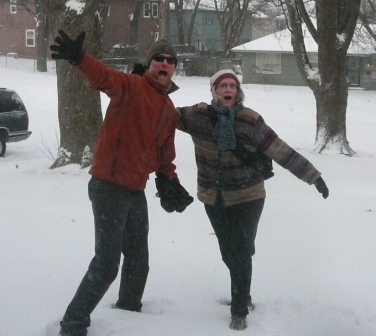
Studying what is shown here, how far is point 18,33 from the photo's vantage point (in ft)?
201

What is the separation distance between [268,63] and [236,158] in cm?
4496

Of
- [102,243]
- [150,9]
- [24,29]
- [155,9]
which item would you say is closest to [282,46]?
[150,9]

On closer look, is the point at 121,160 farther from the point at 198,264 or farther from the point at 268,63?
the point at 268,63

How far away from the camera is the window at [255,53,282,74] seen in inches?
1908

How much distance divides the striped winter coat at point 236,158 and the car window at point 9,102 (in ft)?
45.5

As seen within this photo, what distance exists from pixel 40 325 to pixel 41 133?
716 inches

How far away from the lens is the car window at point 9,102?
18.0 m

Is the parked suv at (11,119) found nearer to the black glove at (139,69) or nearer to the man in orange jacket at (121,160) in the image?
the black glove at (139,69)

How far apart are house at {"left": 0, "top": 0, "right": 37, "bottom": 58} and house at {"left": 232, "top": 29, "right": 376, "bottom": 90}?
20417 millimetres

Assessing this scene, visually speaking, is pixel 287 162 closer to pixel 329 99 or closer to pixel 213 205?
pixel 213 205

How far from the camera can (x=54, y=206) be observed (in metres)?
7.80

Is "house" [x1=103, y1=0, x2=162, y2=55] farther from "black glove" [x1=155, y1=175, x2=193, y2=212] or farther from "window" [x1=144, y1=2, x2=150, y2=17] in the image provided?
"black glove" [x1=155, y1=175, x2=193, y2=212]

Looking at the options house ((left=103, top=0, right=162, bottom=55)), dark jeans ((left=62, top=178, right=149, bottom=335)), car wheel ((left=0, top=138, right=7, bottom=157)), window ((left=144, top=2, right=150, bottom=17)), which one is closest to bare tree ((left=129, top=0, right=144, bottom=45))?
house ((left=103, top=0, right=162, bottom=55))

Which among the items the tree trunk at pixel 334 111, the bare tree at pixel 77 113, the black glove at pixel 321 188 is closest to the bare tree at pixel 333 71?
the tree trunk at pixel 334 111
